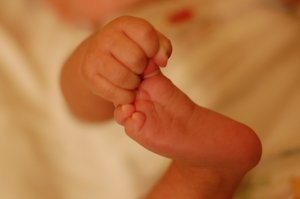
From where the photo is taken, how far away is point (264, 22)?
0.95 m

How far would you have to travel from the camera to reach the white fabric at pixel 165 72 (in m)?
0.78

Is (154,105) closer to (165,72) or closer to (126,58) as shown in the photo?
(126,58)

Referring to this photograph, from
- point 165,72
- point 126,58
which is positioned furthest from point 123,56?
point 165,72

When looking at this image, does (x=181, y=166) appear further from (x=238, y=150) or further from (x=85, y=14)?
(x=85, y=14)

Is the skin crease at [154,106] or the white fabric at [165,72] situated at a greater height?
the skin crease at [154,106]

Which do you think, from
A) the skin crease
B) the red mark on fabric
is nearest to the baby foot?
the skin crease

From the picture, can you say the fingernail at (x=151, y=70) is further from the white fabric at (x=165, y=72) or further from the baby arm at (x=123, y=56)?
the white fabric at (x=165, y=72)

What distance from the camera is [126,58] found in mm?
556

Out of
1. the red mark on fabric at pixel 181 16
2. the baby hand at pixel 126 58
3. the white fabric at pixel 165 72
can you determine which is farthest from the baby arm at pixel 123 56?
the red mark on fabric at pixel 181 16

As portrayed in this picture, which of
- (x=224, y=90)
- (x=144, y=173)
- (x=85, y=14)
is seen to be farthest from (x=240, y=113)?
(x=85, y=14)

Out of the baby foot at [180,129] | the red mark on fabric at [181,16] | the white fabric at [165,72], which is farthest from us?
the red mark on fabric at [181,16]

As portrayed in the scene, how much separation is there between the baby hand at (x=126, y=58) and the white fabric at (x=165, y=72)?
25cm

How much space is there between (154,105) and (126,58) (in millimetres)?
54

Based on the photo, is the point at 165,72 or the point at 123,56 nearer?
the point at 123,56
